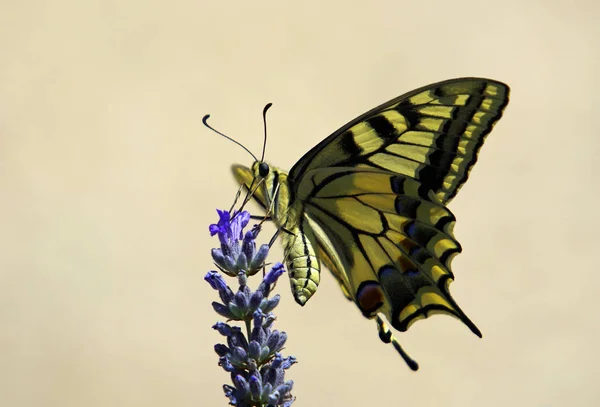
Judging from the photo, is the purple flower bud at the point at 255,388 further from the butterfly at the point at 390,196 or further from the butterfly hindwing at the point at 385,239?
the butterfly hindwing at the point at 385,239

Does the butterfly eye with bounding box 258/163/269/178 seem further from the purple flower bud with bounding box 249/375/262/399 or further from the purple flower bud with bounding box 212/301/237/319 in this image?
the purple flower bud with bounding box 249/375/262/399

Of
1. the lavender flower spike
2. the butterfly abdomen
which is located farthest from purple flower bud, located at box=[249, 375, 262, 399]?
the butterfly abdomen

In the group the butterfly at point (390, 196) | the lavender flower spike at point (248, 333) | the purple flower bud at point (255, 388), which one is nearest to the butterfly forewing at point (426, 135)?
the butterfly at point (390, 196)

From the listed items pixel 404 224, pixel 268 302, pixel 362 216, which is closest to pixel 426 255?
pixel 404 224

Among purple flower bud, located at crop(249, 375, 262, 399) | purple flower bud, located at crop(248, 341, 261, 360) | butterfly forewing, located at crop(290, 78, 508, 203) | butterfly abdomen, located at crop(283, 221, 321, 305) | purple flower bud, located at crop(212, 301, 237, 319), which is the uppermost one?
butterfly forewing, located at crop(290, 78, 508, 203)

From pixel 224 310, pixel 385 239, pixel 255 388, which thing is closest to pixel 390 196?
pixel 385 239

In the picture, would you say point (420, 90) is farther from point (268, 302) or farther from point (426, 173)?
point (268, 302)

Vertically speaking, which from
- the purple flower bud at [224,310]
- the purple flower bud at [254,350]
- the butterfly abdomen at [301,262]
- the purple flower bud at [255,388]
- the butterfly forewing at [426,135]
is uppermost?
the butterfly forewing at [426,135]

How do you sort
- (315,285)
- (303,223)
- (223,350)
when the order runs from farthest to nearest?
1. (303,223)
2. (315,285)
3. (223,350)

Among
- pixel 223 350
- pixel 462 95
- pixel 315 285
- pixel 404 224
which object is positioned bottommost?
pixel 223 350
